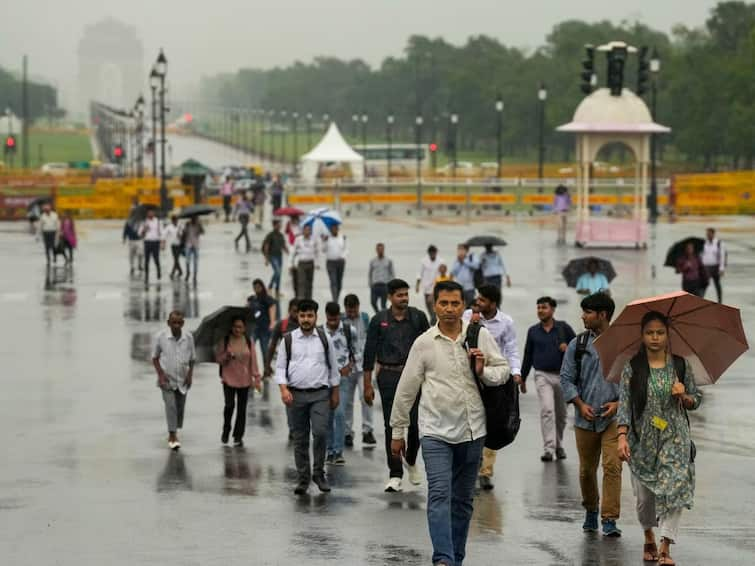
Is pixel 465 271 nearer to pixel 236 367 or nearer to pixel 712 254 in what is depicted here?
pixel 712 254

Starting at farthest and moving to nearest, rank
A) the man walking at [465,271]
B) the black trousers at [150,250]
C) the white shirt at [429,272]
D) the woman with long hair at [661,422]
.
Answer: the black trousers at [150,250], the white shirt at [429,272], the man walking at [465,271], the woman with long hair at [661,422]

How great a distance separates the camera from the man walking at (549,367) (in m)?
15.1

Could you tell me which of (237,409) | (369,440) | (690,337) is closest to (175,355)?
(237,409)

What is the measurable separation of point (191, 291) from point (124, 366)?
10929 millimetres

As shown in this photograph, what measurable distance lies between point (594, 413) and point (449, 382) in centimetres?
215

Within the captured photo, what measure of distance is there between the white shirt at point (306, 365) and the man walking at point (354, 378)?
58.1 inches

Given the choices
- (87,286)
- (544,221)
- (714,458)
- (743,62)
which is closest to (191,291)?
(87,286)

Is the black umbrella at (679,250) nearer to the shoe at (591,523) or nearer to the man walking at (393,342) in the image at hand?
the man walking at (393,342)

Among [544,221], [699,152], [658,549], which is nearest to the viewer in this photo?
[658,549]

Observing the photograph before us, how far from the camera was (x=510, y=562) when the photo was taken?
11.4m

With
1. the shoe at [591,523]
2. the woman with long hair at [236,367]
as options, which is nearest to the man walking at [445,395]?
the shoe at [591,523]

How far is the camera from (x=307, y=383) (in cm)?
1377

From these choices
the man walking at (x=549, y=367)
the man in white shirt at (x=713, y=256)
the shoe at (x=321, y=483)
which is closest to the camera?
the shoe at (x=321, y=483)

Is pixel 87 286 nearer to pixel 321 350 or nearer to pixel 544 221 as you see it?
pixel 321 350
